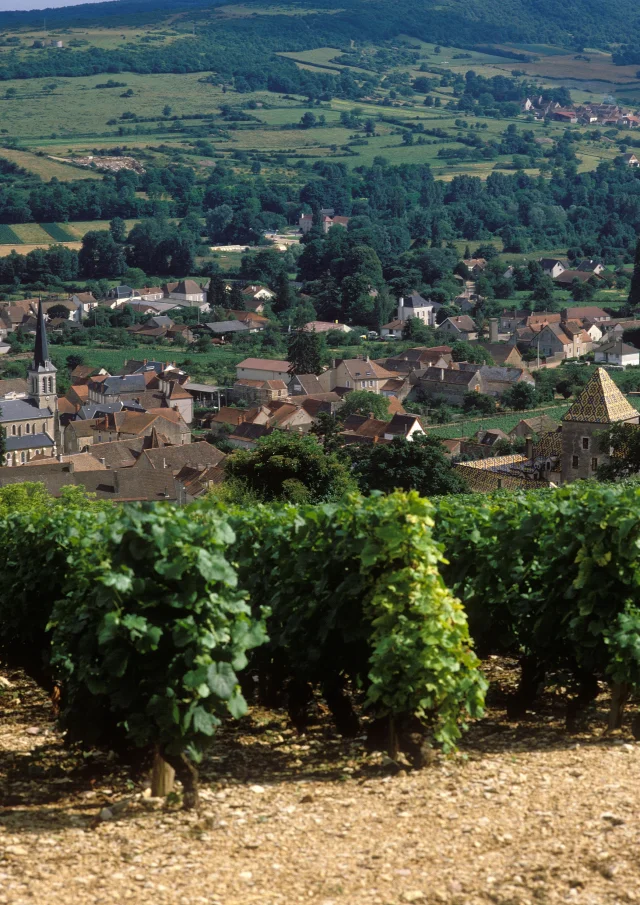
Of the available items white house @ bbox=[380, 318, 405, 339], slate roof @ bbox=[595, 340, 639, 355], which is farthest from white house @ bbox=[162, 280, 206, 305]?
slate roof @ bbox=[595, 340, 639, 355]

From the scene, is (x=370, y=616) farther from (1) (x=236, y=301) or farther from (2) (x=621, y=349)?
(1) (x=236, y=301)

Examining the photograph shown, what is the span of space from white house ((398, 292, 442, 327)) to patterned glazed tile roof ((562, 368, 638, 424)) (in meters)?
73.0

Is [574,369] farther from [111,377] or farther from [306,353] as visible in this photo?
[111,377]

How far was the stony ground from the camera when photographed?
26.6 feet

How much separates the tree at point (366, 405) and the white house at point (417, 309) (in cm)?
4145

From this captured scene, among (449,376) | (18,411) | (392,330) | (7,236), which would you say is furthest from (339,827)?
(7,236)

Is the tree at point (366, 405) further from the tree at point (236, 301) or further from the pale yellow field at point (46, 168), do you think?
the pale yellow field at point (46, 168)

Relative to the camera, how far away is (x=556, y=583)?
37.9 ft

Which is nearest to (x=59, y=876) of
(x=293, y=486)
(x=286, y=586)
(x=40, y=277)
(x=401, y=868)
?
(x=401, y=868)

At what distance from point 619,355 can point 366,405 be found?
27085 mm

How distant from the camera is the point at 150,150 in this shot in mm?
189750

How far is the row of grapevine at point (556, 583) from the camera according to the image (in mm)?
10773

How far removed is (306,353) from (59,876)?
256 ft

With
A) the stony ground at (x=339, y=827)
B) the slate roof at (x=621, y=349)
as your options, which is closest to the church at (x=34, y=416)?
the slate roof at (x=621, y=349)
